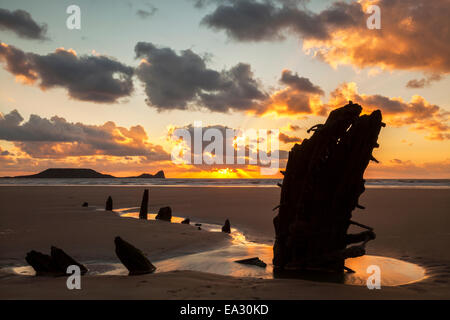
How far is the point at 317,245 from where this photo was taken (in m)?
9.16

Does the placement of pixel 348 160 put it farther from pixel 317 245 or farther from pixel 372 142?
pixel 317 245

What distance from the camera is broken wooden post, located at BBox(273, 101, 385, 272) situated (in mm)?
8836

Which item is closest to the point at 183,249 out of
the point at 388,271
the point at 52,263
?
the point at 52,263

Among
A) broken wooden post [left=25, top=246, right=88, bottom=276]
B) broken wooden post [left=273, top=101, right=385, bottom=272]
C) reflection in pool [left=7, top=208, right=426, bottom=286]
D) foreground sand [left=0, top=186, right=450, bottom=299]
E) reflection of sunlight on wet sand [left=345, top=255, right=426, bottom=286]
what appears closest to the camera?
foreground sand [left=0, top=186, right=450, bottom=299]

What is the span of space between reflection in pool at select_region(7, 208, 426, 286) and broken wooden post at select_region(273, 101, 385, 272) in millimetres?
705

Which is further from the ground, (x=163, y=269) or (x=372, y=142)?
(x=372, y=142)

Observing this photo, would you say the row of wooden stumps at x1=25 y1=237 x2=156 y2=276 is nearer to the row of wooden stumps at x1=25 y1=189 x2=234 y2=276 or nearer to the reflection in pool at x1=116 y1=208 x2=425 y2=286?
the row of wooden stumps at x1=25 y1=189 x2=234 y2=276

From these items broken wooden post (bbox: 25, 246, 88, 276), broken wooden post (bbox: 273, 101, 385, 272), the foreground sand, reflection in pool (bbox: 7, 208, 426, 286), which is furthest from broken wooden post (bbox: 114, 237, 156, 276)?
broken wooden post (bbox: 273, 101, 385, 272)

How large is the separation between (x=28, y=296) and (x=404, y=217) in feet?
73.1

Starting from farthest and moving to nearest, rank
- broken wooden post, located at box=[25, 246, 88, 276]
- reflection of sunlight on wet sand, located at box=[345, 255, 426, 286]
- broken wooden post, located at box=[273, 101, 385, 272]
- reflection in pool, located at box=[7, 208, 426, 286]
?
1. broken wooden post, located at box=[25, 246, 88, 276]
2. reflection in pool, located at box=[7, 208, 426, 286]
3. reflection of sunlight on wet sand, located at box=[345, 255, 426, 286]
4. broken wooden post, located at box=[273, 101, 385, 272]

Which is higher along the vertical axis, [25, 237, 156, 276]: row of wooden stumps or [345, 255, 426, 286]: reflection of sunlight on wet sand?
[25, 237, 156, 276]: row of wooden stumps

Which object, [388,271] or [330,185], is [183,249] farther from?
[388,271]

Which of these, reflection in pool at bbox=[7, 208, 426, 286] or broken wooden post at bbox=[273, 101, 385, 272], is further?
reflection in pool at bbox=[7, 208, 426, 286]
